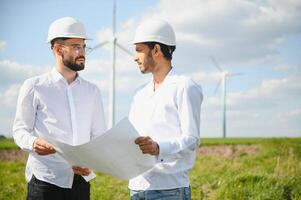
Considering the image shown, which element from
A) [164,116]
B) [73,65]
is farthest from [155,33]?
[73,65]

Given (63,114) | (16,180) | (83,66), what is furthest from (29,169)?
(16,180)

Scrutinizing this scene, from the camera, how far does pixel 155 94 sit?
10.1ft

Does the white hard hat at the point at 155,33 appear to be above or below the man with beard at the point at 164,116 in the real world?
above

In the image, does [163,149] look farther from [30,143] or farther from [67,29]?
[67,29]

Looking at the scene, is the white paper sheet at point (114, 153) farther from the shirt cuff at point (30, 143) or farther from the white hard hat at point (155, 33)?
the white hard hat at point (155, 33)

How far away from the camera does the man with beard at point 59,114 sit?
133 inches

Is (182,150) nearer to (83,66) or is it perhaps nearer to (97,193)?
(83,66)

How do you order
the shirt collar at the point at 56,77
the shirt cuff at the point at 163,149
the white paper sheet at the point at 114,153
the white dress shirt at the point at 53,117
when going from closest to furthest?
1. the white paper sheet at the point at 114,153
2. the shirt cuff at the point at 163,149
3. the white dress shirt at the point at 53,117
4. the shirt collar at the point at 56,77

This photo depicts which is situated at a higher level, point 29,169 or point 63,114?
point 63,114

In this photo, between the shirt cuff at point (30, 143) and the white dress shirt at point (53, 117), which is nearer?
the shirt cuff at point (30, 143)

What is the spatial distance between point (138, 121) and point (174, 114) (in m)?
0.29

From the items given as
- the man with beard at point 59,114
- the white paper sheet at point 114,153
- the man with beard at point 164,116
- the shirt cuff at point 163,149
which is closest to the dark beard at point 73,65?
the man with beard at point 59,114

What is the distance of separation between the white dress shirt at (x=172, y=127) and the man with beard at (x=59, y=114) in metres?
0.58

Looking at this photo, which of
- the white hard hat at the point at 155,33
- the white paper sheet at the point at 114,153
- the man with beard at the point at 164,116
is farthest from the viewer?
the white hard hat at the point at 155,33
